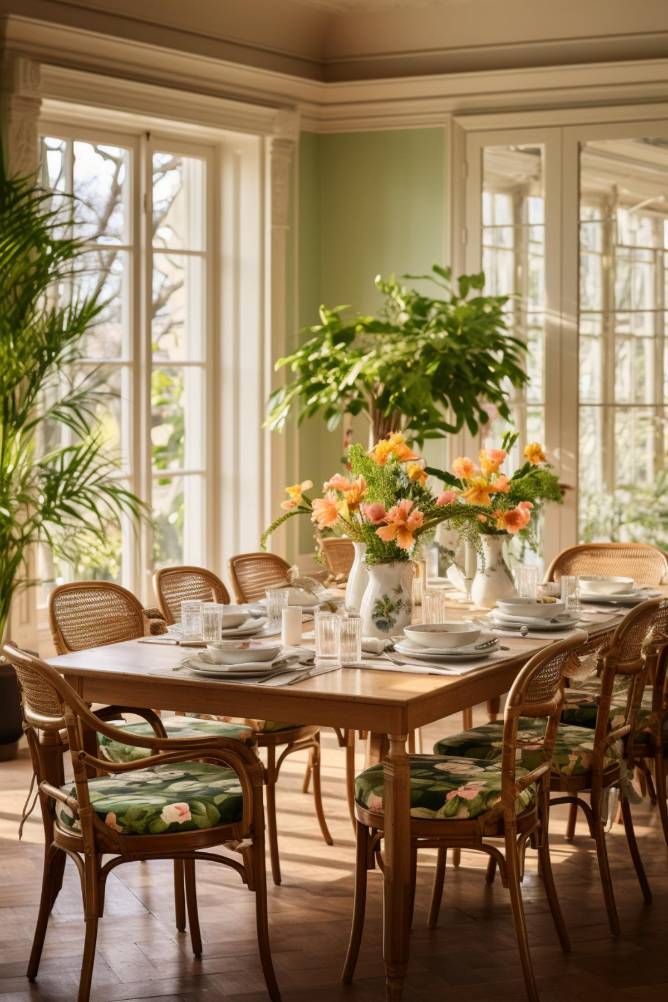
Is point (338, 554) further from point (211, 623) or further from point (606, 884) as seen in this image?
point (606, 884)

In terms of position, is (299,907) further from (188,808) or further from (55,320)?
(55,320)

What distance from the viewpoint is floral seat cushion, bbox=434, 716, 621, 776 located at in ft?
11.9

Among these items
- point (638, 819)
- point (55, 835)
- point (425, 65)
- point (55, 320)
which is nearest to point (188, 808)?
point (55, 835)

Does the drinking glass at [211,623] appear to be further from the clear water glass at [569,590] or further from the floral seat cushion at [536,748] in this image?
the clear water glass at [569,590]

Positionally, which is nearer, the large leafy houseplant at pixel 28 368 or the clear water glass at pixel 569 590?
the clear water glass at pixel 569 590

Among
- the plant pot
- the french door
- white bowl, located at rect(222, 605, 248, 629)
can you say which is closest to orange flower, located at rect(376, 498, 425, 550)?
white bowl, located at rect(222, 605, 248, 629)

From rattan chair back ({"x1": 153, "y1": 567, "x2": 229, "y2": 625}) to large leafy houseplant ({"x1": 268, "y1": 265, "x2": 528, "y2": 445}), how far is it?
156 cm

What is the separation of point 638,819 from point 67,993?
7.42 ft

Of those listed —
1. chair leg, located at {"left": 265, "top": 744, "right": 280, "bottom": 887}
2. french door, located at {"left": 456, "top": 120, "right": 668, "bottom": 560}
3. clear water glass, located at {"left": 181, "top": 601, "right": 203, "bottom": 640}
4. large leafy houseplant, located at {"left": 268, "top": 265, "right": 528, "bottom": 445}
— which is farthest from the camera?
french door, located at {"left": 456, "top": 120, "right": 668, "bottom": 560}

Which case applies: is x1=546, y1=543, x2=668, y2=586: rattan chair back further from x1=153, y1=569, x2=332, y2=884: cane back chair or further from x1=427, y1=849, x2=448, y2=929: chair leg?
x1=427, y1=849, x2=448, y2=929: chair leg

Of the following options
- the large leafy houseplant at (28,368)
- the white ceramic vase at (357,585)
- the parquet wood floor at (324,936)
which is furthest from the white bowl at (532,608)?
the large leafy houseplant at (28,368)

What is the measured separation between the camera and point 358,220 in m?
6.89

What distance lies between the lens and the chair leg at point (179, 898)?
362 centimetres

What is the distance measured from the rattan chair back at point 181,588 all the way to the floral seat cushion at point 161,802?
1.19 m
